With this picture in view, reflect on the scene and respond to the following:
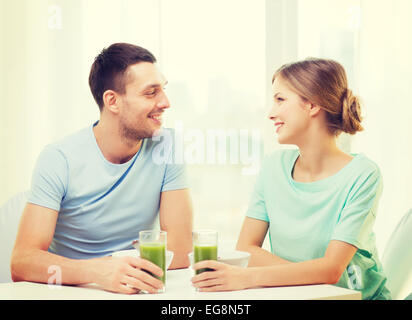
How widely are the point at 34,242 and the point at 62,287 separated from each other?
219 millimetres

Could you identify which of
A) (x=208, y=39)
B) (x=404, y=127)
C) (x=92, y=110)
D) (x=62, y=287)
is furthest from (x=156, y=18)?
(x=404, y=127)

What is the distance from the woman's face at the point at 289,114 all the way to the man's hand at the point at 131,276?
54 centimetres

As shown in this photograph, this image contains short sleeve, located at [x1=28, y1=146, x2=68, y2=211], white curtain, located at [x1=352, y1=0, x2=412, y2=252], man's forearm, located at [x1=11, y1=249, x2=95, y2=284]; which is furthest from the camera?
white curtain, located at [x1=352, y1=0, x2=412, y2=252]

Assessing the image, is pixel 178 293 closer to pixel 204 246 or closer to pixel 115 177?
pixel 204 246

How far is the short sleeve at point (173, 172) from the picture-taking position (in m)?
1.36

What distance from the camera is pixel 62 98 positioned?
154 cm

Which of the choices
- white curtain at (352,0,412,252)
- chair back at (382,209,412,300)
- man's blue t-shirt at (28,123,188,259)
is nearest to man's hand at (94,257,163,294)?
man's blue t-shirt at (28,123,188,259)

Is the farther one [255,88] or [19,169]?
[255,88]

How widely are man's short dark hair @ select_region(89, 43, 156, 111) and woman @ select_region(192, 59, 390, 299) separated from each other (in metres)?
0.40

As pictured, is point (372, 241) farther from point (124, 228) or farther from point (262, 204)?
point (124, 228)

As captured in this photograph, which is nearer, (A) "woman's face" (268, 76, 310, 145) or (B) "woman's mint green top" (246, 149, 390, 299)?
(B) "woman's mint green top" (246, 149, 390, 299)

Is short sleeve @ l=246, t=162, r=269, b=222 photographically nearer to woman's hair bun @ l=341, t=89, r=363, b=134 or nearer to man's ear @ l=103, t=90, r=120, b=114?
woman's hair bun @ l=341, t=89, r=363, b=134

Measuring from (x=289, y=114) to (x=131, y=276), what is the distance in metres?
0.61

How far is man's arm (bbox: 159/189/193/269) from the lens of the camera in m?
1.26
